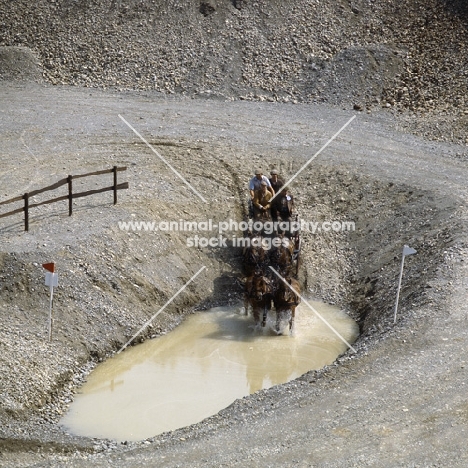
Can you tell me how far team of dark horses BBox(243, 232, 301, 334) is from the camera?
22109mm

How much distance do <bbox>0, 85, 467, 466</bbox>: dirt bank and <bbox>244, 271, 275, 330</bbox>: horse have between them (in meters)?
1.69

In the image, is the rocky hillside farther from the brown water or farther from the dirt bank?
the brown water

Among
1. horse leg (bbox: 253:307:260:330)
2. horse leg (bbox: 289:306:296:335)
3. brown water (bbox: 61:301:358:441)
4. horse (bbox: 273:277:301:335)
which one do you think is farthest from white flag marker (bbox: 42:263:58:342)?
Result: horse leg (bbox: 289:306:296:335)

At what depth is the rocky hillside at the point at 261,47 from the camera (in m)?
33.8

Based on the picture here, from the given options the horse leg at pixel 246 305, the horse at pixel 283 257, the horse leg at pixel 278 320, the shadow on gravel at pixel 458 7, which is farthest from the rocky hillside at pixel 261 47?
the horse leg at pixel 278 320

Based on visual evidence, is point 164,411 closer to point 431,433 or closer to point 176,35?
point 431,433

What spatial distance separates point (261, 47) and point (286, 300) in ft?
51.6

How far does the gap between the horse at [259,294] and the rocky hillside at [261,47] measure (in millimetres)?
12249

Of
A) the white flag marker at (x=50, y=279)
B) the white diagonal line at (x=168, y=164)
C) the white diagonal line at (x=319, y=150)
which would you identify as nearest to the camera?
the white flag marker at (x=50, y=279)

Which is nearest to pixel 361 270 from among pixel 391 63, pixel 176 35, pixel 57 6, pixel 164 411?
pixel 164 411

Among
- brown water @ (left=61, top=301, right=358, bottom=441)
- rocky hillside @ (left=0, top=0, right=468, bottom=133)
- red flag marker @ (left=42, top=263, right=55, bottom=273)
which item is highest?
rocky hillside @ (left=0, top=0, right=468, bottom=133)

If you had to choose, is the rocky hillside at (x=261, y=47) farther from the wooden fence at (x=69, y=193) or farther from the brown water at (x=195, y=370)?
the brown water at (x=195, y=370)

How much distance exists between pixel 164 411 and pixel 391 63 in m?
19.3

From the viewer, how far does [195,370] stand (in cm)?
2102
